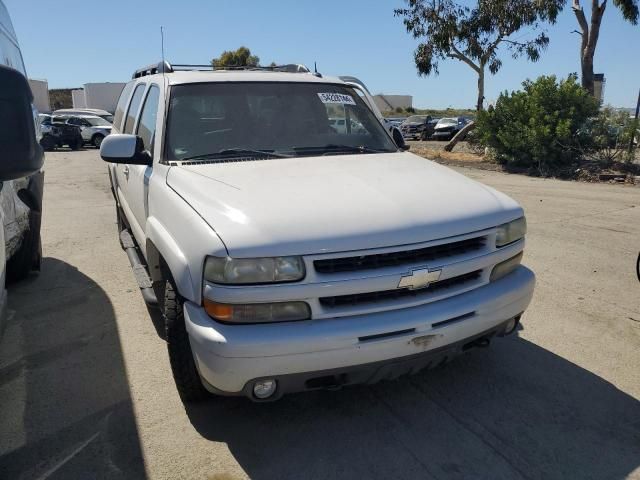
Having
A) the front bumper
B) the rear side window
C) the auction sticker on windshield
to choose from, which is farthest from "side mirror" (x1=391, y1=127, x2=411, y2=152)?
the rear side window

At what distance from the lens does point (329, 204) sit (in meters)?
2.73

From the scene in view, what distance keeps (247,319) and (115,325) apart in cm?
228

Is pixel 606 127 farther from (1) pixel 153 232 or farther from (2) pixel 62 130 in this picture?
(2) pixel 62 130

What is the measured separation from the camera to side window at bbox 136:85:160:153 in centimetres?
390

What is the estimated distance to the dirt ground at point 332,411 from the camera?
2625 millimetres

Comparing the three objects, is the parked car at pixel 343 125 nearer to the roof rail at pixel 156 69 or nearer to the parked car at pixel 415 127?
the roof rail at pixel 156 69

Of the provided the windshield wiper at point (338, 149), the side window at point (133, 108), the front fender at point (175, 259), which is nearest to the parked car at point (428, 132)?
the side window at point (133, 108)

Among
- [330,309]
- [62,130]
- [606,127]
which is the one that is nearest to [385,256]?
[330,309]

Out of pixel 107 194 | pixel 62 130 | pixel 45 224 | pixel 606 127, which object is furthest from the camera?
pixel 62 130

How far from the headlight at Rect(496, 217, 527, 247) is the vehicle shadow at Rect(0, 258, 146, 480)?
7.28 feet

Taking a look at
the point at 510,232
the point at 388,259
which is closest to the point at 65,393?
the point at 388,259

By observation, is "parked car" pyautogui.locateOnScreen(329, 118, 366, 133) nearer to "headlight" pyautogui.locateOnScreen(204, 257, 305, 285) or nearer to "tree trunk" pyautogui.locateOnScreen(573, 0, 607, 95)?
"headlight" pyautogui.locateOnScreen(204, 257, 305, 285)

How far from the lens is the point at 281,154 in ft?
12.0

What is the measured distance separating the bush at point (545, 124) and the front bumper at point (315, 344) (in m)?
12.2
